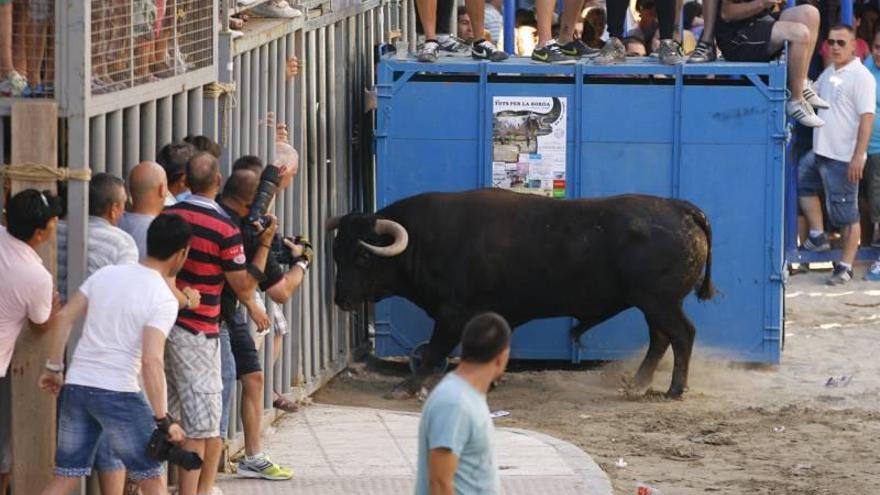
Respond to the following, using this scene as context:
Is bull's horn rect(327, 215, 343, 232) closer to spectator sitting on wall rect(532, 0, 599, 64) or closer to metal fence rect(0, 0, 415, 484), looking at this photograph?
metal fence rect(0, 0, 415, 484)

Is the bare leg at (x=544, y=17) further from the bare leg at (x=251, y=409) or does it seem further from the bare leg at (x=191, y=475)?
the bare leg at (x=191, y=475)

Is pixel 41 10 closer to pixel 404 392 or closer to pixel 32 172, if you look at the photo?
pixel 32 172

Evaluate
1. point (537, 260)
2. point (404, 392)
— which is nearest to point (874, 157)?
point (537, 260)

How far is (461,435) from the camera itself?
23.3ft

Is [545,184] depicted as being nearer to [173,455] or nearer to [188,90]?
[188,90]

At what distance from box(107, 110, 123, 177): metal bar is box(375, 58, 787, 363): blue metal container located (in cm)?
600

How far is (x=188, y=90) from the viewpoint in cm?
1062

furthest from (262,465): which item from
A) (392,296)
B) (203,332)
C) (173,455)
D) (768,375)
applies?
(768,375)

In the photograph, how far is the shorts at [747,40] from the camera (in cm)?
1551

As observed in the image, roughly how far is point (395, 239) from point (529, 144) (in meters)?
1.44

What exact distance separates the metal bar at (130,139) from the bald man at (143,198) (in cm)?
36

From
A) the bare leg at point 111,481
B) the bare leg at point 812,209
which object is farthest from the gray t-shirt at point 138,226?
the bare leg at point 812,209

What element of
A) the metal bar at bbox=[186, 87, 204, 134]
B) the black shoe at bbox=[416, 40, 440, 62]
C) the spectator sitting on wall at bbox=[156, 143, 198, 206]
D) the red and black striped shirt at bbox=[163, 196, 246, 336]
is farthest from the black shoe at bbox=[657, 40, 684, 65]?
the red and black striped shirt at bbox=[163, 196, 246, 336]

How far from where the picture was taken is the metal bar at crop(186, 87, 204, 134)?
10.8m
